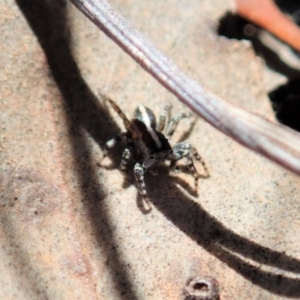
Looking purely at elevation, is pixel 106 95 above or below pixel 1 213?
above

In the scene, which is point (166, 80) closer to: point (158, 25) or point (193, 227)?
point (193, 227)

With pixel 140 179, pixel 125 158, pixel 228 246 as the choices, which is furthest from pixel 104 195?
pixel 228 246

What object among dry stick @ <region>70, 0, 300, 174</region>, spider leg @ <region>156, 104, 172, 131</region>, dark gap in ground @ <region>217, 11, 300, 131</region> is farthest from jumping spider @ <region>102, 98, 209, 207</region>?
dry stick @ <region>70, 0, 300, 174</region>

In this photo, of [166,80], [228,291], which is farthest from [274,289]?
[166,80]

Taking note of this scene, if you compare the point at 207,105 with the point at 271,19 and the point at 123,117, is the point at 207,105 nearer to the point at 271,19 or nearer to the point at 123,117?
the point at 123,117

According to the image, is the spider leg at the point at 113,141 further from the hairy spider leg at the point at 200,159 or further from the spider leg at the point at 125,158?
the hairy spider leg at the point at 200,159

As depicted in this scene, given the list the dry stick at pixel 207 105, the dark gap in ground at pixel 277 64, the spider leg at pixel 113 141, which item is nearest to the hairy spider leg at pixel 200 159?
the spider leg at pixel 113 141
